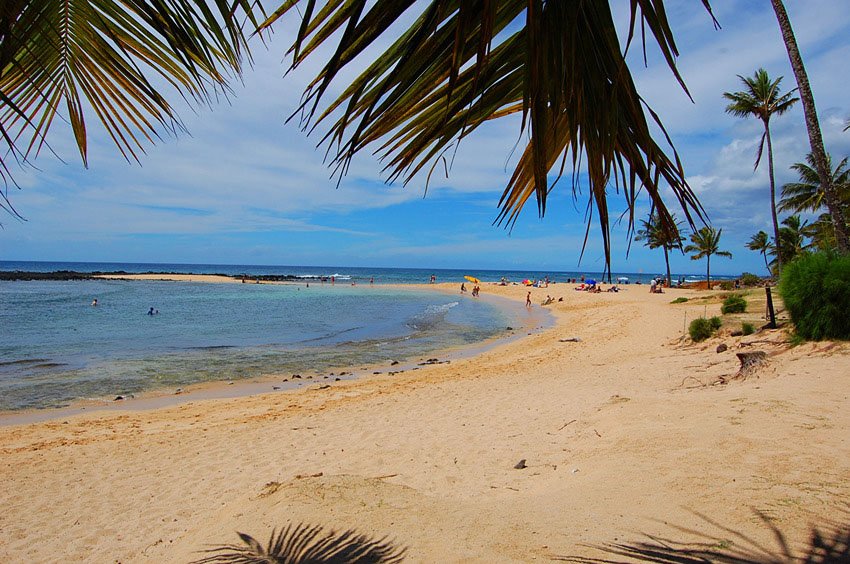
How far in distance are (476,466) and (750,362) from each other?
5.17m

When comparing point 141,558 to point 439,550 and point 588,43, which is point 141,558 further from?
Answer: point 588,43

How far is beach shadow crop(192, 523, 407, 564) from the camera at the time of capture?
271 centimetres

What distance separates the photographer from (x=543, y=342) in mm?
17156

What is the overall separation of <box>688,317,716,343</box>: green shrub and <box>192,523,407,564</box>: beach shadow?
10.6 m

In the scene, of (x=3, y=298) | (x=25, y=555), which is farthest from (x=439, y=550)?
(x=3, y=298)

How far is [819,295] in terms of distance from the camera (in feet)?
27.2

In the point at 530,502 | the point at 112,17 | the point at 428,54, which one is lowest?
the point at 530,502

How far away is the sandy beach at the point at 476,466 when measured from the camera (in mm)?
3178

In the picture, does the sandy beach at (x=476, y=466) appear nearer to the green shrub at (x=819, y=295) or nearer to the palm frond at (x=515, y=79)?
the green shrub at (x=819, y=295)

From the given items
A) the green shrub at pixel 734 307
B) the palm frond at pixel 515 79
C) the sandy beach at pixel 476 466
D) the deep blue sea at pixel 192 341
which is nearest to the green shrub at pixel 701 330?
the sandy beach at pixel 476 466

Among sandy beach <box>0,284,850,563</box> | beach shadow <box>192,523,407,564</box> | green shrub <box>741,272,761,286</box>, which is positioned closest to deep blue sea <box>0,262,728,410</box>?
sandy beach <box>0,284,850,563</box>

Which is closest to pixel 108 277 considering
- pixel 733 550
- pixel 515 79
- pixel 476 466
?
pixel 476 466

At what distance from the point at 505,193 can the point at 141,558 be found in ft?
14.9

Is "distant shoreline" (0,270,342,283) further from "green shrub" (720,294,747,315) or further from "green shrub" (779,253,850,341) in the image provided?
"green shrub" (779,253,850,341)
